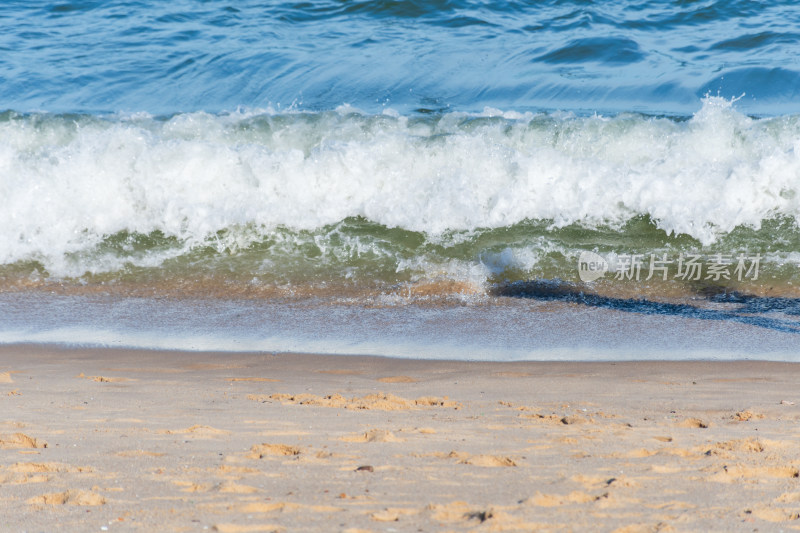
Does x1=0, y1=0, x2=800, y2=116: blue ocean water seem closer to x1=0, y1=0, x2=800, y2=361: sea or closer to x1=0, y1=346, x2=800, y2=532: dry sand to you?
x1=0, y1=0, x2=800, y2=361: sea

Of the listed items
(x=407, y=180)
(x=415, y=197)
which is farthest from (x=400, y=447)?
(x=407, y=180)

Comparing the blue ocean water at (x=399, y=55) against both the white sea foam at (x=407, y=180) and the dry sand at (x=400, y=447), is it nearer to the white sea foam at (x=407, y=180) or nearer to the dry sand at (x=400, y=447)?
the white sea foam at (x=407, y=180)

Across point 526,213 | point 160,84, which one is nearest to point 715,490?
point 526,213

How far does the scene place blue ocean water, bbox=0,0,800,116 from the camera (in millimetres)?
9125

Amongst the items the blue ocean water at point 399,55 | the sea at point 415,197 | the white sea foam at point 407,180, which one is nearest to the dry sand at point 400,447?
the sea at point 415,197

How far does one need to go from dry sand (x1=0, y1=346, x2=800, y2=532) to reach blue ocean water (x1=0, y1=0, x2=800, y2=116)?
5408 mm

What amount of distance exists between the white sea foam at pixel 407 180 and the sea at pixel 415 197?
0.07ft

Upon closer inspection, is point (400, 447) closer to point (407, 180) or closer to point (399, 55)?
point (407, 180)

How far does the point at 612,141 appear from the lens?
741 cm

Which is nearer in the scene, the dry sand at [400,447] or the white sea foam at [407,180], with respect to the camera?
the dry sand at [400,447]

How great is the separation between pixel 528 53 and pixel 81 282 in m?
6.78

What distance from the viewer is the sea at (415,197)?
16.3ft

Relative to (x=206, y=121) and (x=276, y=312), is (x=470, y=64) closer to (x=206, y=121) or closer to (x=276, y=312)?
(x=206, y=121)

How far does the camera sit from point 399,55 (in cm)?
1022
